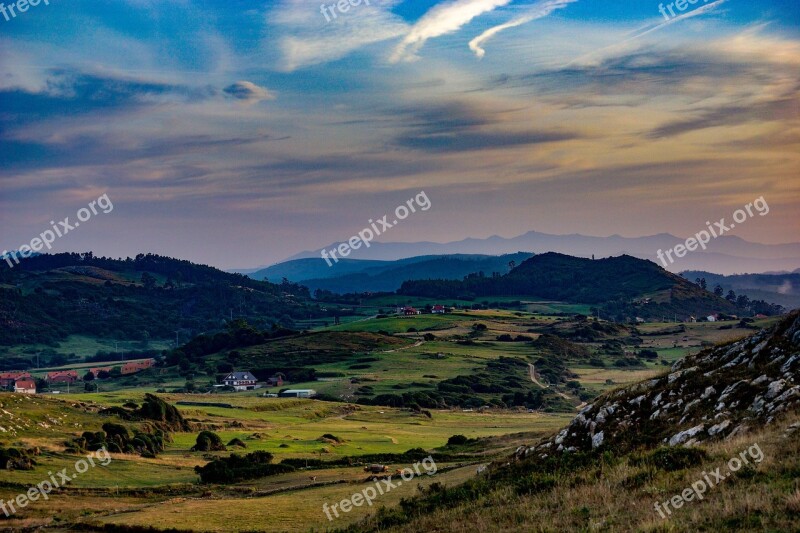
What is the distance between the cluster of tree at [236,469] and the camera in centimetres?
6194

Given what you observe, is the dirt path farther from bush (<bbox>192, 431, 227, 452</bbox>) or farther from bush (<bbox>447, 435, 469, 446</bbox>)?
bush (<bbox>192, 431, 227, 452</bbox>)

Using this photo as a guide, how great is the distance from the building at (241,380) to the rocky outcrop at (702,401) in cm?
14886

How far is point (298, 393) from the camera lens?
509 ft

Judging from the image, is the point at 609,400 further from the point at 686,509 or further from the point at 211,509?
the point at 211,509

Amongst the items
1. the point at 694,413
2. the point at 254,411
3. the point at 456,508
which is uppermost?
the point at 694,413

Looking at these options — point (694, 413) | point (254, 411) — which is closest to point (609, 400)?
point (694, 413)

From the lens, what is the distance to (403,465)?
6506cm

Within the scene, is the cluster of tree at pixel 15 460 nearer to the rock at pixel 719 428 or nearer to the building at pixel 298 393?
the rock at pixel 719 428

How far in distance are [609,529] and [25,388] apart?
18287 centimetres
